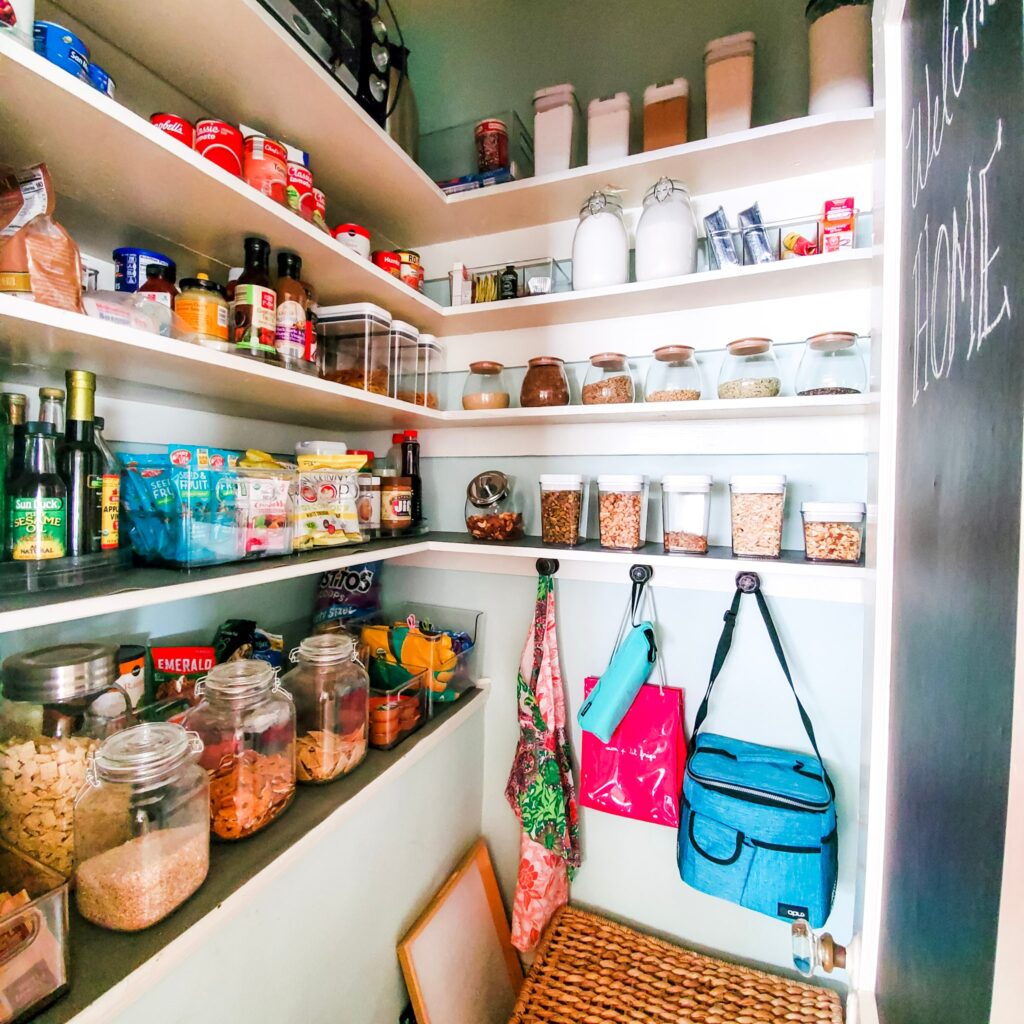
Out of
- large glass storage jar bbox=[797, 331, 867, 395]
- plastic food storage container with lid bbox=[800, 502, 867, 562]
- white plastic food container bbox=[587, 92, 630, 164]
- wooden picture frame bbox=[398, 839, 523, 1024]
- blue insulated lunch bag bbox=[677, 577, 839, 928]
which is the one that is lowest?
wooden picture frame bbox=[398, 839, 523, 1024]

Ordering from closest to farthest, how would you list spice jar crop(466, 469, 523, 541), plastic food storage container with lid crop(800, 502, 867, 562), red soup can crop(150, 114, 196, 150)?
1. red soup can crop(150, 114, 196, 150)
2. plastic food storage container with lid crop(800, 502, 867, 562)
3. spice jar crop(466, 469, 523, 541)

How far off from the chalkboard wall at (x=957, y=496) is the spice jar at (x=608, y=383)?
0.86m

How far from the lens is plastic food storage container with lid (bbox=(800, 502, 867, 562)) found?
1.07 metres

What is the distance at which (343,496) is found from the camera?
121 cm

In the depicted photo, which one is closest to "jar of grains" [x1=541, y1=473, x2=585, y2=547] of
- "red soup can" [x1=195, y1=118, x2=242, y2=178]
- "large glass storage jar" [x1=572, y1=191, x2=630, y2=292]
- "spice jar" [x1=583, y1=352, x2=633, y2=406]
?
"spice jar" [x1=583, y1=352, x2=633, y2=406]

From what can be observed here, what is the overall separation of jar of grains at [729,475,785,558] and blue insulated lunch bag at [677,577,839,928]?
0.57 ft

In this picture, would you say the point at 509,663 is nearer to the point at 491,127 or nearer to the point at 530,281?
the point at 530,281

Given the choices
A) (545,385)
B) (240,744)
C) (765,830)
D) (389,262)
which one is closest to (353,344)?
(389,262)

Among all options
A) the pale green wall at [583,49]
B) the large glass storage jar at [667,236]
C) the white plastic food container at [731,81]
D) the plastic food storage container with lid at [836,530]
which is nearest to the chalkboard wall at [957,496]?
the plastic food storage container with lid at [836,530]

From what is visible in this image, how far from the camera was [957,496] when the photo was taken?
0.98 ft

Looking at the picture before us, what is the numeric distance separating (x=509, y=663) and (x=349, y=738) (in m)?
0.59

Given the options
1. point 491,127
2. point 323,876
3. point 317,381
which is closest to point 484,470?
point 317,381

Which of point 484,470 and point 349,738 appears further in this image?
point 484,470

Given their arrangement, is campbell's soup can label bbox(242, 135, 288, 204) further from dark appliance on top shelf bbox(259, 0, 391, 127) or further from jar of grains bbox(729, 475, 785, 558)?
jar of grains bbox(729, 475, 785, 558)
